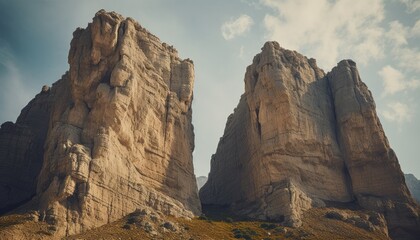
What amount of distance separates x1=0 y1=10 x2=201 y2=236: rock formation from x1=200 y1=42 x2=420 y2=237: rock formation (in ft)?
36.0

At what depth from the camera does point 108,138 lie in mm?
61406

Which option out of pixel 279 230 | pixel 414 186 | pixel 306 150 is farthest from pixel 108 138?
pixel 414 186

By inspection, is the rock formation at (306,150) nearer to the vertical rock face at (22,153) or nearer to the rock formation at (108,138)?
the rock formation at (108,138)

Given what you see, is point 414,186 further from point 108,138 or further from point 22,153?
point 108,138

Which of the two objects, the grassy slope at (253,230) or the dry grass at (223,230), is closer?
the dry grass at (223,230)

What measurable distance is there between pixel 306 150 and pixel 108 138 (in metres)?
32.7

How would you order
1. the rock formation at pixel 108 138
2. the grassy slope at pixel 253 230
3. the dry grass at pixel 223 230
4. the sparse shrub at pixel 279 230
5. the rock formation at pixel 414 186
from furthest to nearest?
the rock formation at pixel 414 186, the sparse shrub at pixel 279 230, the rock formation at pixel 108 138, the grassy slope at pixel 253 230, the dry grass at pixel 223 230

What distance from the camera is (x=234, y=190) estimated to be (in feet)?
278

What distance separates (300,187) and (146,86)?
90.9 ft

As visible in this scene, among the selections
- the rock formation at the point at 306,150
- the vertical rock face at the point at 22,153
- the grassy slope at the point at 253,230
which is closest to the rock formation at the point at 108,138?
the vertical rock face at the point at 22,153

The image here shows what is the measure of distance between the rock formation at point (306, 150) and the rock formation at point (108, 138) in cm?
1096

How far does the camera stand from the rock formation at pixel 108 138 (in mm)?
55312

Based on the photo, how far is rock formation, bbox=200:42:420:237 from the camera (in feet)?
237

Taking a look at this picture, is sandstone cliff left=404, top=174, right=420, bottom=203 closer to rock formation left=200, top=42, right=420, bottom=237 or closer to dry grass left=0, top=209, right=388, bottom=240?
rock formation left=200, top=42, right=420, bottom=237
